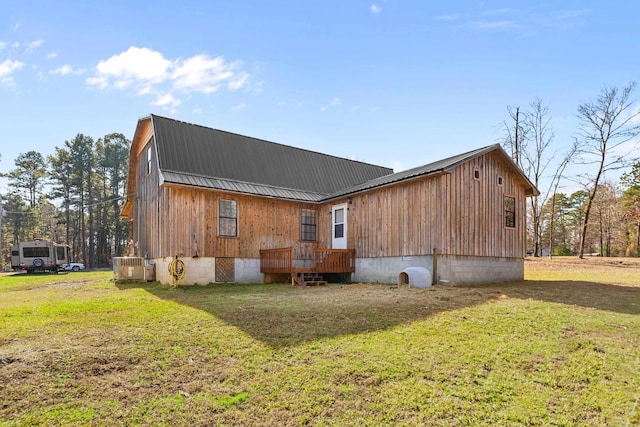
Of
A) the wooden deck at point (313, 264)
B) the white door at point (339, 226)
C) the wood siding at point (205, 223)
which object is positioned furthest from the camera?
the white door at point (339, 226)

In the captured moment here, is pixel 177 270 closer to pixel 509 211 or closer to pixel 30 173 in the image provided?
pixel 509 211

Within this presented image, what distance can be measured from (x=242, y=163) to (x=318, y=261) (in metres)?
5.94

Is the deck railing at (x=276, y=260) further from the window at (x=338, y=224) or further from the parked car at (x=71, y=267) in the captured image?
the parked car at (x=71, y=267)

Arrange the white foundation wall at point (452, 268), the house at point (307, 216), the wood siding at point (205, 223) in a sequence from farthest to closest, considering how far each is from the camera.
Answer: the wood siding at point (205, 223) → the house at point (307, 216) → the white foundation wall at point (452, 268)

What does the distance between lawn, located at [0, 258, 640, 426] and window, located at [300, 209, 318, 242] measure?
939 centimetres

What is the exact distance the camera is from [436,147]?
23625 mm

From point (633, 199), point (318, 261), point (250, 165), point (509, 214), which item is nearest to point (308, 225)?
point (318, 261)

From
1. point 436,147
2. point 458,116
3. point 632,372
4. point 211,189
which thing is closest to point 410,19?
point 458,116

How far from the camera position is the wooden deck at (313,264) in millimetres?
13664

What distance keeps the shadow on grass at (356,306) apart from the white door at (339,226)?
17.2ft

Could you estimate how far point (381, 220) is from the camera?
14078 mm

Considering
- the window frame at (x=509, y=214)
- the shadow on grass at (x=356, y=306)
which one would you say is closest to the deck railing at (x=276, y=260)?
the shadow on grass at (x=356, y=306)

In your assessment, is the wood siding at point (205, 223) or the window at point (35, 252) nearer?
the wood siding at point (205, 223)

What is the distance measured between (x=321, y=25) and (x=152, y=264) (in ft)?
37.6
